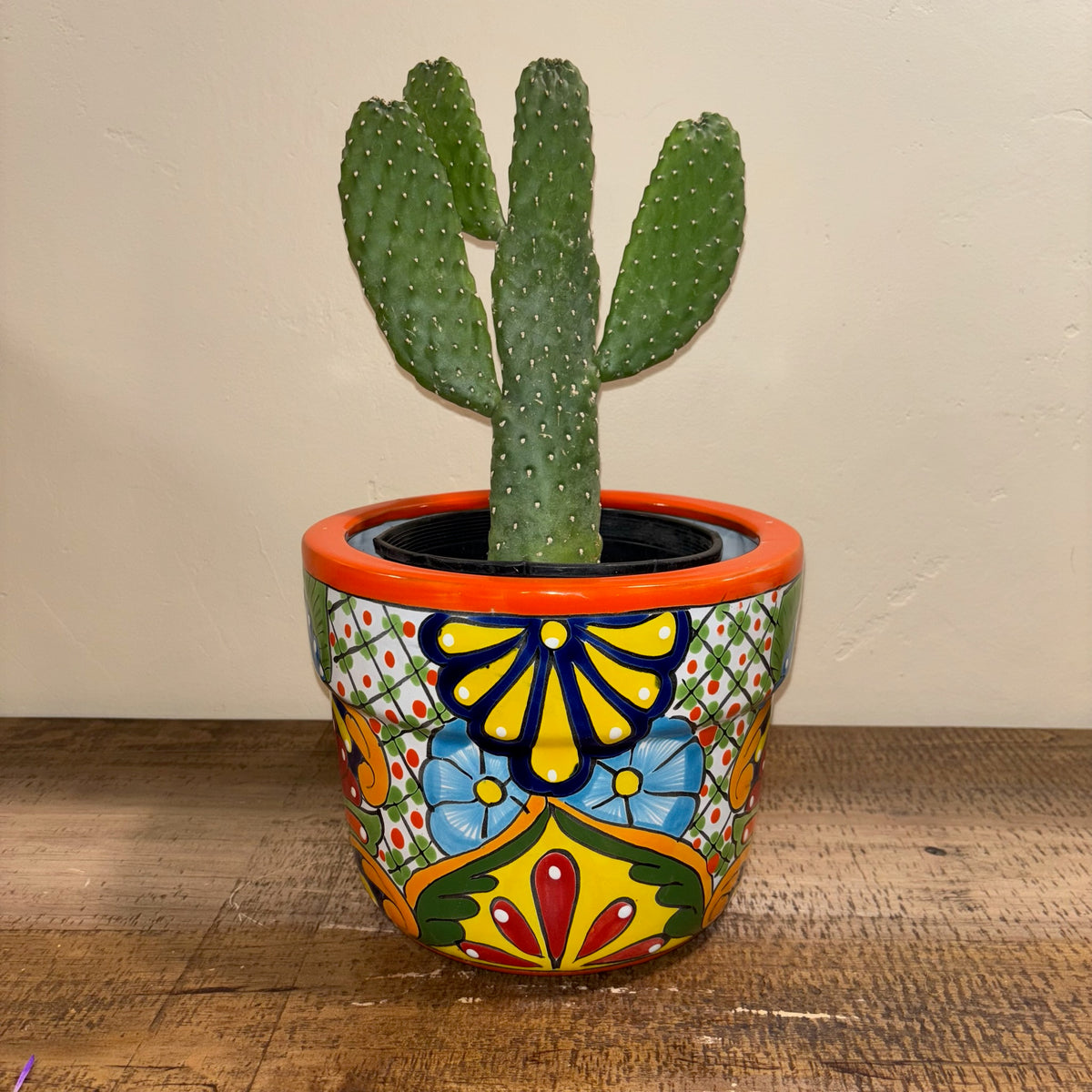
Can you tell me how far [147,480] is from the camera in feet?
3.75

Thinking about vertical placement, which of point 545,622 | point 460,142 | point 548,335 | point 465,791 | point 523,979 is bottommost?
point 523,979

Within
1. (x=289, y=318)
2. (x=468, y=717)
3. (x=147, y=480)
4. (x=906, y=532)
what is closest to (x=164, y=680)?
(x=147, y=480)

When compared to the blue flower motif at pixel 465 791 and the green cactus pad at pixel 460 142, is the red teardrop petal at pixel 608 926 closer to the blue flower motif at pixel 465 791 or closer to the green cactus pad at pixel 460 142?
the blue flower motif at pixel 465 791

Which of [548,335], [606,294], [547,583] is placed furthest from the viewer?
[606,294]

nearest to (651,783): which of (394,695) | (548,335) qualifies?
(394,695)

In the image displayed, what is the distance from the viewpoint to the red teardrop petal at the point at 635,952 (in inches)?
27.5

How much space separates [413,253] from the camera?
2.43 feet

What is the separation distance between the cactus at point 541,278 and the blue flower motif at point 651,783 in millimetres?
163

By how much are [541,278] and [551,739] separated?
1.02 ft

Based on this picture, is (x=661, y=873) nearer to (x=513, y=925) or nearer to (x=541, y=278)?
(x=513, y=925)

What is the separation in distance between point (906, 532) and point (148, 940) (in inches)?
32.1

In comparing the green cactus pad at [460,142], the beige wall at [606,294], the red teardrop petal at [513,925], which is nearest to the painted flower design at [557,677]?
the red teardrop petal at [513,925]

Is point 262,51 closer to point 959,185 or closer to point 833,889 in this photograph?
point 959,185

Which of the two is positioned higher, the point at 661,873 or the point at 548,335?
the point at 548,335
